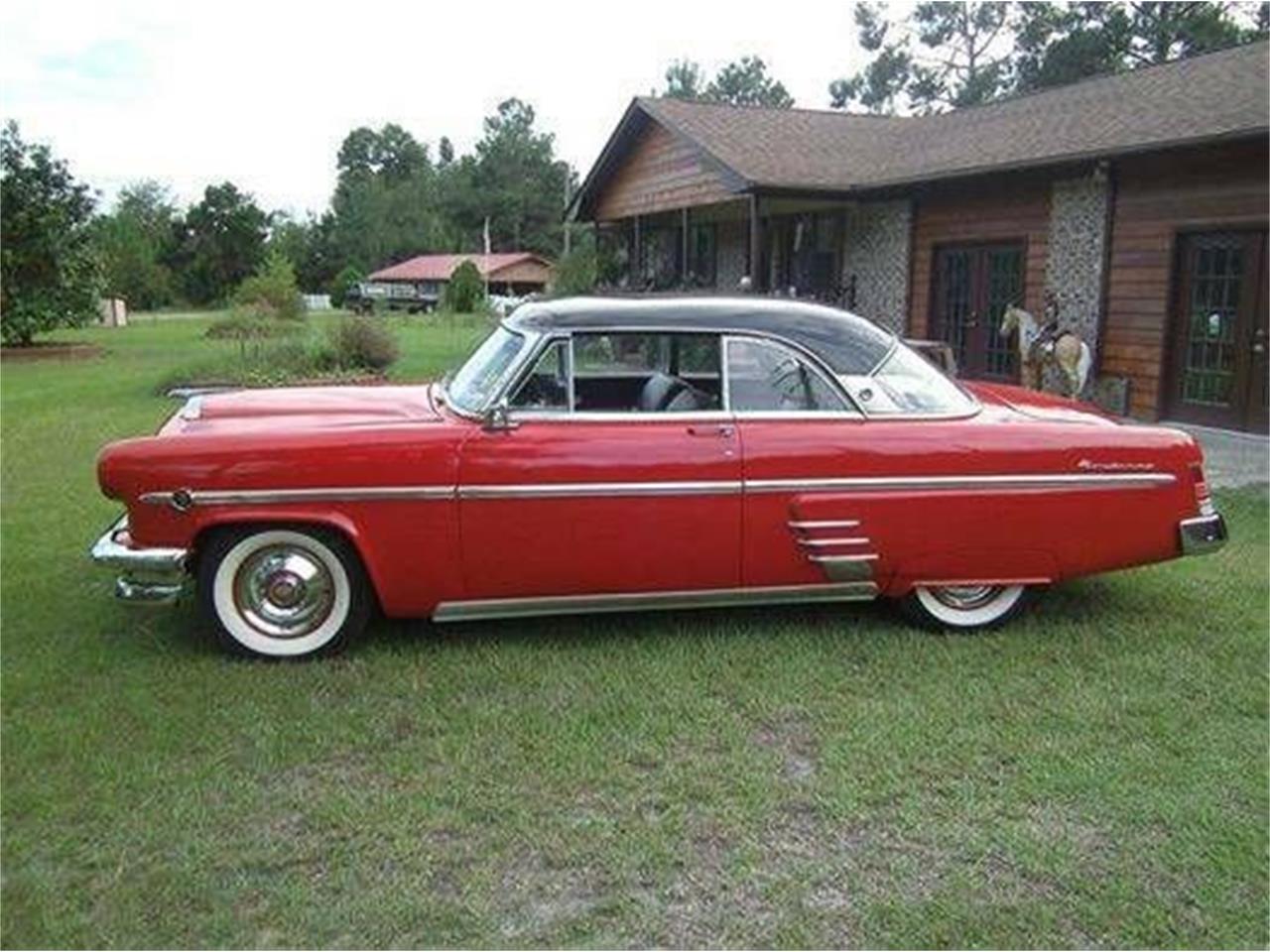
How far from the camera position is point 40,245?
76.3 feet

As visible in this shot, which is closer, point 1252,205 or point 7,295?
point 1252,205

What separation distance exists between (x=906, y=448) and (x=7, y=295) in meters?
23.6

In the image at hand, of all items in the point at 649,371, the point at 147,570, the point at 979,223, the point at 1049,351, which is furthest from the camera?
the point at 979,223

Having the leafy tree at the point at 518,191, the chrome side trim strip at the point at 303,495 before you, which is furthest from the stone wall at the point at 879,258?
the leafy tree at the point at 518,191

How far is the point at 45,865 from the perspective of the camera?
10.3 feet

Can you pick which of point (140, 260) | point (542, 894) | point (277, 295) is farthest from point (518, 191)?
point (542, 894)

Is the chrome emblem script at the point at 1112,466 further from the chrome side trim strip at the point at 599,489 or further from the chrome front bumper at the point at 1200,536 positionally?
the chrome side trim strip at the point at 599,489

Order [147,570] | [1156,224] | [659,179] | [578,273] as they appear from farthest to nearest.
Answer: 1. [578,273]
2. [659,179]
3. [1156,224]
4. [147,570]

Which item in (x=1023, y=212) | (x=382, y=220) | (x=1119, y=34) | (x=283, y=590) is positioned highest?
(x=1119, y=34)

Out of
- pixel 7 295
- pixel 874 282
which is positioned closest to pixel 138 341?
pixel 7 295

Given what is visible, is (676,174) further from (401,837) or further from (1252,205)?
(401,837)

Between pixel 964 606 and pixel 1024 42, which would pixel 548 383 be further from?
pixel 1024 42

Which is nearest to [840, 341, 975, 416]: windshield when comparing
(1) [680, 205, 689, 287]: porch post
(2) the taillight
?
(2) the taillight

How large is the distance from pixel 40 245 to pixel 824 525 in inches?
919
